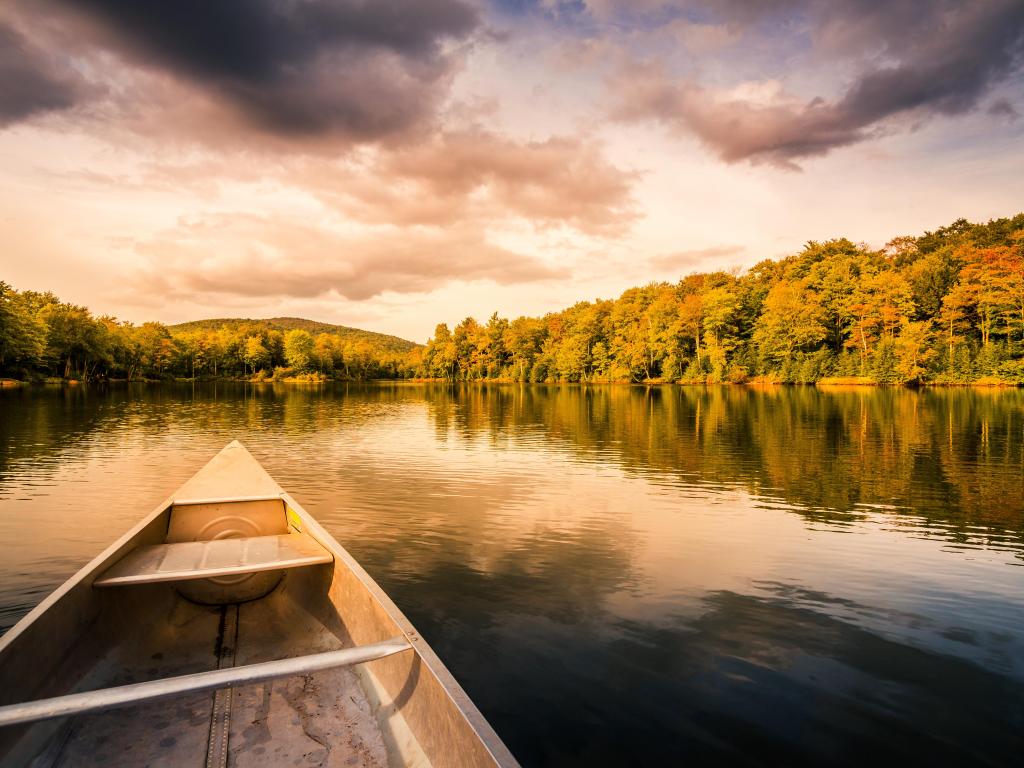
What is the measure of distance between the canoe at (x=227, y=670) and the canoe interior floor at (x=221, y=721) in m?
0.01

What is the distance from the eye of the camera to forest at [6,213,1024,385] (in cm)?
6344

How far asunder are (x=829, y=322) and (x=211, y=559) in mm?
88185

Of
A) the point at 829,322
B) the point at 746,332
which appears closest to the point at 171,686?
the point at 829,322

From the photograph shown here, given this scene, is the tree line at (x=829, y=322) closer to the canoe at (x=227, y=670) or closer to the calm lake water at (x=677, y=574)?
the calm lake water at (x=677, y=574)

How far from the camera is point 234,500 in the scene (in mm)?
8203

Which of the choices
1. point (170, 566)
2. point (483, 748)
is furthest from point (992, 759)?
point (170, 566)

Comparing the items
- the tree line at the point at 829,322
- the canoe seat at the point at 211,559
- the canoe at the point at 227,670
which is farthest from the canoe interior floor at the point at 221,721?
the tree line at the point at 829,322

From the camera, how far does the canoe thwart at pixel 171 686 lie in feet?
9.48

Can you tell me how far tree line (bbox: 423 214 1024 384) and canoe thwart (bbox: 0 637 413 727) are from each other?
77.2 m

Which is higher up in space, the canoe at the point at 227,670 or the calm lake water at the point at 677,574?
the canoe at the point at 227,670

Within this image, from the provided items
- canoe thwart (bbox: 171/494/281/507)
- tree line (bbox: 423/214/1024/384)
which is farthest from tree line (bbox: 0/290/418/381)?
canoe thwart (bbox: 171/494/281/507)

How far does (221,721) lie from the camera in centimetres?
423

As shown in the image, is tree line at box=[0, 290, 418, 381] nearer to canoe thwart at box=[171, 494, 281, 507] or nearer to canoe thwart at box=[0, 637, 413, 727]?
canoe thwart at box=[171, 494, 281, 507]

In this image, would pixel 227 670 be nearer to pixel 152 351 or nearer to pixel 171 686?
pixel 171 686
